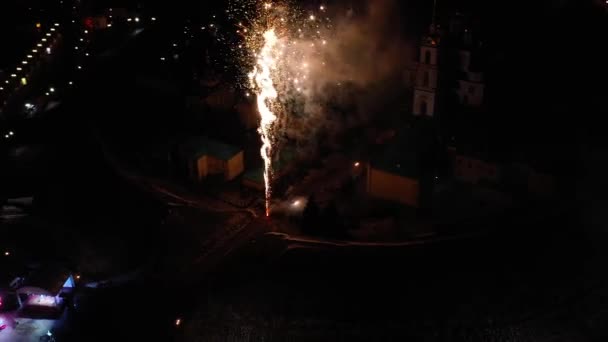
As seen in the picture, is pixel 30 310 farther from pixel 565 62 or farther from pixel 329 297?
pixel 565 62

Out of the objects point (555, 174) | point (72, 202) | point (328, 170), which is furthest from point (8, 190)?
point (555, 174)

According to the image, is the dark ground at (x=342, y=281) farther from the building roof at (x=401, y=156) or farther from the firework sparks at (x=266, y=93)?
the firework sparks at (x=266, y=93)

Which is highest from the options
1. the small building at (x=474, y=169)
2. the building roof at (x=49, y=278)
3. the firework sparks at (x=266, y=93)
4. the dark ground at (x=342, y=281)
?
the firework sparks at (x=266, y=93)

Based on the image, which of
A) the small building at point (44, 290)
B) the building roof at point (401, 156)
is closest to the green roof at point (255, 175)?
the building roof at point (401, 156)

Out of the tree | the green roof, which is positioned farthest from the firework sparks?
the tree

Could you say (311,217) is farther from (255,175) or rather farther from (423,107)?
(423,107)

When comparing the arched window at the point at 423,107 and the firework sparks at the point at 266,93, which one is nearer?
the arched window at the point at 423,107

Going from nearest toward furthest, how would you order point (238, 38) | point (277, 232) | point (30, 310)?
1. point (30, 310)
2. point (277, 232)
3. point (238, 38)
